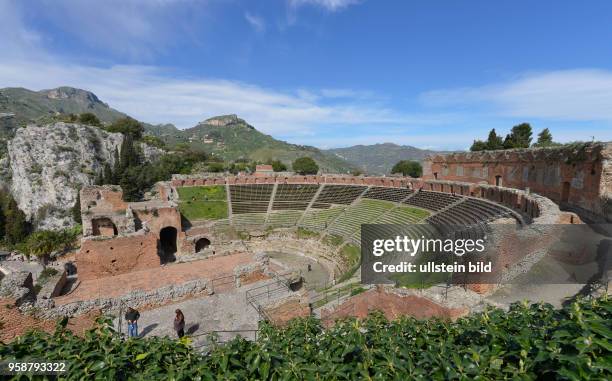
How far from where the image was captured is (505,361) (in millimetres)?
2664

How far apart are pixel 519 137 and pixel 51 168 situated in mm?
75545

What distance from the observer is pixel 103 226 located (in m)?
22.7

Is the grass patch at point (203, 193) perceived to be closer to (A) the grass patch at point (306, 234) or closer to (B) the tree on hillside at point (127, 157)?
(A) the grass patch at point (306, 234)

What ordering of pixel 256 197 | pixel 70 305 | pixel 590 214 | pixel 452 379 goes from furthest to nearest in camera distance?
pixel 256 197 → pixel 590 214 → pixel 70 305 → pixel 452 379

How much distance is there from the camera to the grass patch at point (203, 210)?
30.0 metres

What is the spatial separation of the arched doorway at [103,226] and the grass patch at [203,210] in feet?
23.8

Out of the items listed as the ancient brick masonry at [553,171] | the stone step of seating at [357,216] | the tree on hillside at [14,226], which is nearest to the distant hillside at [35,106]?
the tree on hillside at [14,226]

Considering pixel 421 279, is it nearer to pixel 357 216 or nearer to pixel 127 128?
pixel 357 216

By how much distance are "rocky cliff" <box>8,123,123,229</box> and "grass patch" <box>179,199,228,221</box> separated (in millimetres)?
27645

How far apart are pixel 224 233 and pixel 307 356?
1021 inches

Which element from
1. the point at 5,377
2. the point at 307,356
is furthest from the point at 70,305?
the point at 307,356

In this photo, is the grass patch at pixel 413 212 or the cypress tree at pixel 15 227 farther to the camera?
the cypress tree at pixel 15 227

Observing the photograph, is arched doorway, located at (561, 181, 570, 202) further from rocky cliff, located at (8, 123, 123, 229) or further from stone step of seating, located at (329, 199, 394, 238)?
rocky cliff, located at (8, 123, 123, 229)

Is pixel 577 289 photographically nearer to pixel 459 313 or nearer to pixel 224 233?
pixel 459 313
